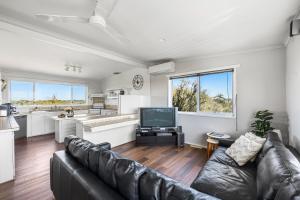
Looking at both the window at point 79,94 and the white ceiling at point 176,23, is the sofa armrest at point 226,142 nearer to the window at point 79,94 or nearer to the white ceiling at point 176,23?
the white ceiling at point 176,23

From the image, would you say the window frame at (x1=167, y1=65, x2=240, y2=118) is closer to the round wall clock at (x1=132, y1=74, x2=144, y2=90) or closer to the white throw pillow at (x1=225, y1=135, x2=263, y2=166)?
the round wall clock at (x1=132, y1=74, x2=144, y2=90)

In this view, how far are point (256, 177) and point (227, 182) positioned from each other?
0.34 metres

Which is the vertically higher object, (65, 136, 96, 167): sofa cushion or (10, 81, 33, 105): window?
(10, 81, 33, 105): window

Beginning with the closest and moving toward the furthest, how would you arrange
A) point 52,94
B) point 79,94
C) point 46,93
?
point 46,93 → point 52,94 → point 79,94

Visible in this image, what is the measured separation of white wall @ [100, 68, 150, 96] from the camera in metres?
4.64

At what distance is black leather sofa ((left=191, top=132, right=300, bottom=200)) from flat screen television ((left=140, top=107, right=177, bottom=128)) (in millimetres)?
1596

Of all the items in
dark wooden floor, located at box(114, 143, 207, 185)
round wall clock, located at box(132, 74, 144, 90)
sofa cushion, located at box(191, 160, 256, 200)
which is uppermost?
round wall clock, located at box(132, 74, 144, 90)

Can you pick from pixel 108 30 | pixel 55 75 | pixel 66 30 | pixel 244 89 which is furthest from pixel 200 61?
pixel 55 75

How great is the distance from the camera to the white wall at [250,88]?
8.87 ft

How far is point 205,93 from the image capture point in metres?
3.66

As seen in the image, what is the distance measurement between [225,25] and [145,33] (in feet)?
3.99

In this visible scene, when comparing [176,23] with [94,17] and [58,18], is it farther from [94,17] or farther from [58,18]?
[58,18]

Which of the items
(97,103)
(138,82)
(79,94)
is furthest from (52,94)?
(138,82)

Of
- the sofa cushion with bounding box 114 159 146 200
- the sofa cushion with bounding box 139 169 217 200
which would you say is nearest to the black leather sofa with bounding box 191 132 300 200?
the sofa cushion with bounding box 139 169 217 200
